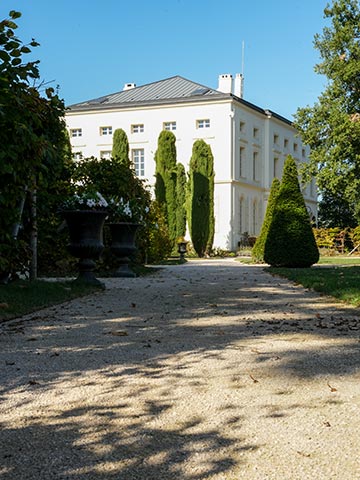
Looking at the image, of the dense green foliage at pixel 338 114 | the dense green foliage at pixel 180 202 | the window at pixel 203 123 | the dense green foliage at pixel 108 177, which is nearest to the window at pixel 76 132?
the window at pixel 203 123

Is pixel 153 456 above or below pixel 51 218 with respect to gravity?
below

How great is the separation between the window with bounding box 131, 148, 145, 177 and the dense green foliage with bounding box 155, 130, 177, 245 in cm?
594

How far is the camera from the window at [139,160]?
39.4 m

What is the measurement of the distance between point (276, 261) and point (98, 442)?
14514 millimetres

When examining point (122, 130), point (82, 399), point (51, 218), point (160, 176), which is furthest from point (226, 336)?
point (122, 130)

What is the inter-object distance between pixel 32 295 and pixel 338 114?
2213cm

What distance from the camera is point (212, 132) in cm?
3753

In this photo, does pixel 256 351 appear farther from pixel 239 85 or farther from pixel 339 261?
pixel 239 85

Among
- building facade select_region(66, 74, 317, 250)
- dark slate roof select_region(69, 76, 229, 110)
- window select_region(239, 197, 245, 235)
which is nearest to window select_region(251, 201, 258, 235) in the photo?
building facade select_region(66, 74, 317, 250)

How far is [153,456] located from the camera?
227 cm

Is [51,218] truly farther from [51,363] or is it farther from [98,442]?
[98,442]

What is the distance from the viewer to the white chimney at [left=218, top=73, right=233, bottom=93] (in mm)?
39844

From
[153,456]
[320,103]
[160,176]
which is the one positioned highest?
[320,103]

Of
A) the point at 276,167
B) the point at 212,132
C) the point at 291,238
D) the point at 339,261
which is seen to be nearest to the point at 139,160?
the point at 212,132
